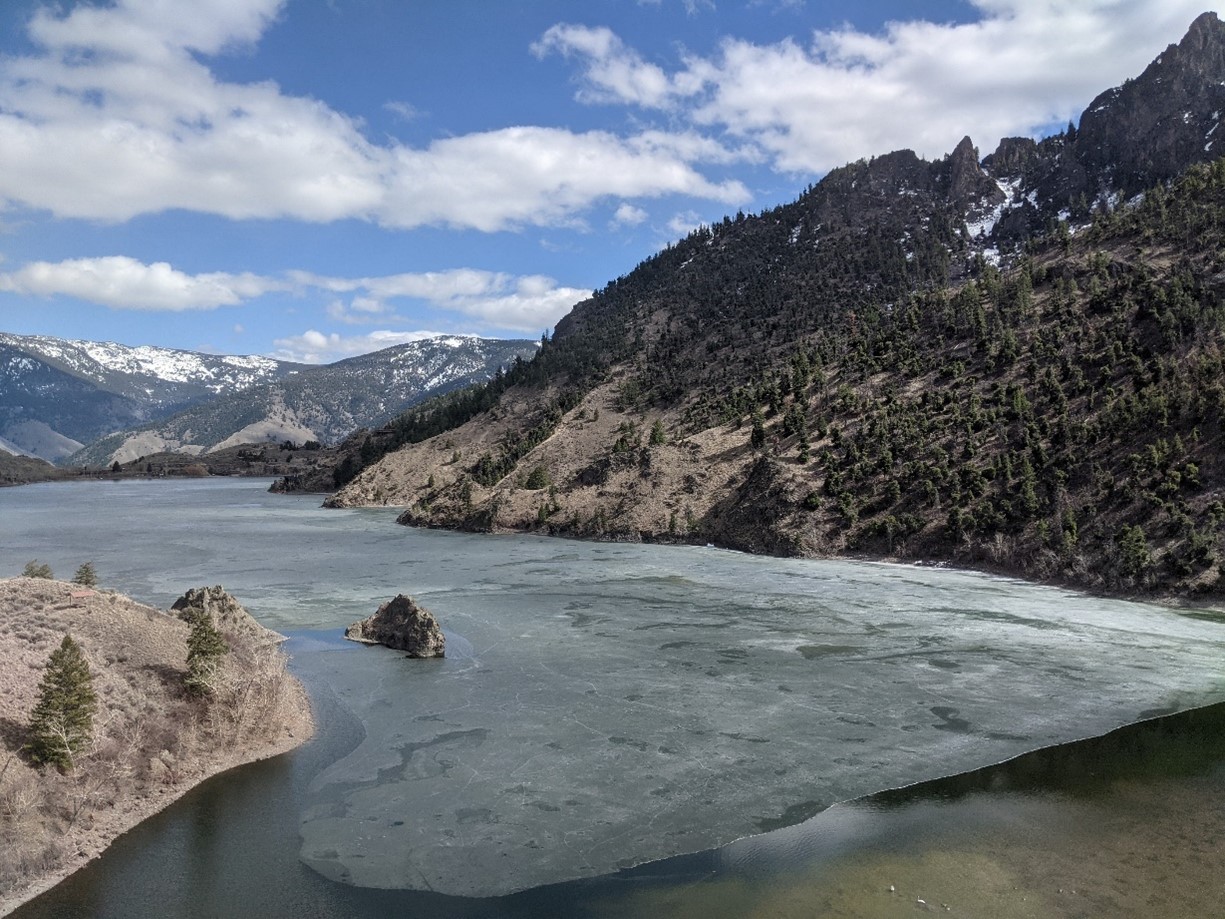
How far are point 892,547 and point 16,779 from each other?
5099cm

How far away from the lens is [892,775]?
66.8ft

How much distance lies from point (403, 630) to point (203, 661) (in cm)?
1142

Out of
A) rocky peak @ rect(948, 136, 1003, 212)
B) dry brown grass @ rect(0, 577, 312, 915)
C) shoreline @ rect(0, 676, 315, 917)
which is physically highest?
rocky peak @ rect(948, 136, 1003, 212)

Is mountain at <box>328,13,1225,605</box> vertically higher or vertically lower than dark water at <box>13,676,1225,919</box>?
higher

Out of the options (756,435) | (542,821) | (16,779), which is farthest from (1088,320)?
(16,779)

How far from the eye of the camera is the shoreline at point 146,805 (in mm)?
15172

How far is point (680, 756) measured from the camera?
21656 millimetres

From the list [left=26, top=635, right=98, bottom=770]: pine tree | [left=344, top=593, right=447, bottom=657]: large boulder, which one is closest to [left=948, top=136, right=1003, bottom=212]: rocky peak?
[left=344, top=593, right=447, bottom=657]: large boulder

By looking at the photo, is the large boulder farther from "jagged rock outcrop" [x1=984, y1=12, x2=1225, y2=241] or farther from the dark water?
"jagged rock outcrop" [x1=984, y1=12, x2=1225, y2=241]

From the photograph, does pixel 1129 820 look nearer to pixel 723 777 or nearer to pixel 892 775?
pixel 892 775

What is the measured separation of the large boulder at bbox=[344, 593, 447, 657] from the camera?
32.6m

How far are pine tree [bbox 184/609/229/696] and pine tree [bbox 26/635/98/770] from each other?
3498mm

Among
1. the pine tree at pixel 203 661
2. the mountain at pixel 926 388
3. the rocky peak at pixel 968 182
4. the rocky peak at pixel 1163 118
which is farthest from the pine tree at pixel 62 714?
the rocky peak at pixel 968 182

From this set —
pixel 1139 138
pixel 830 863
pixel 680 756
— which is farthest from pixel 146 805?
pixel 1139 138
